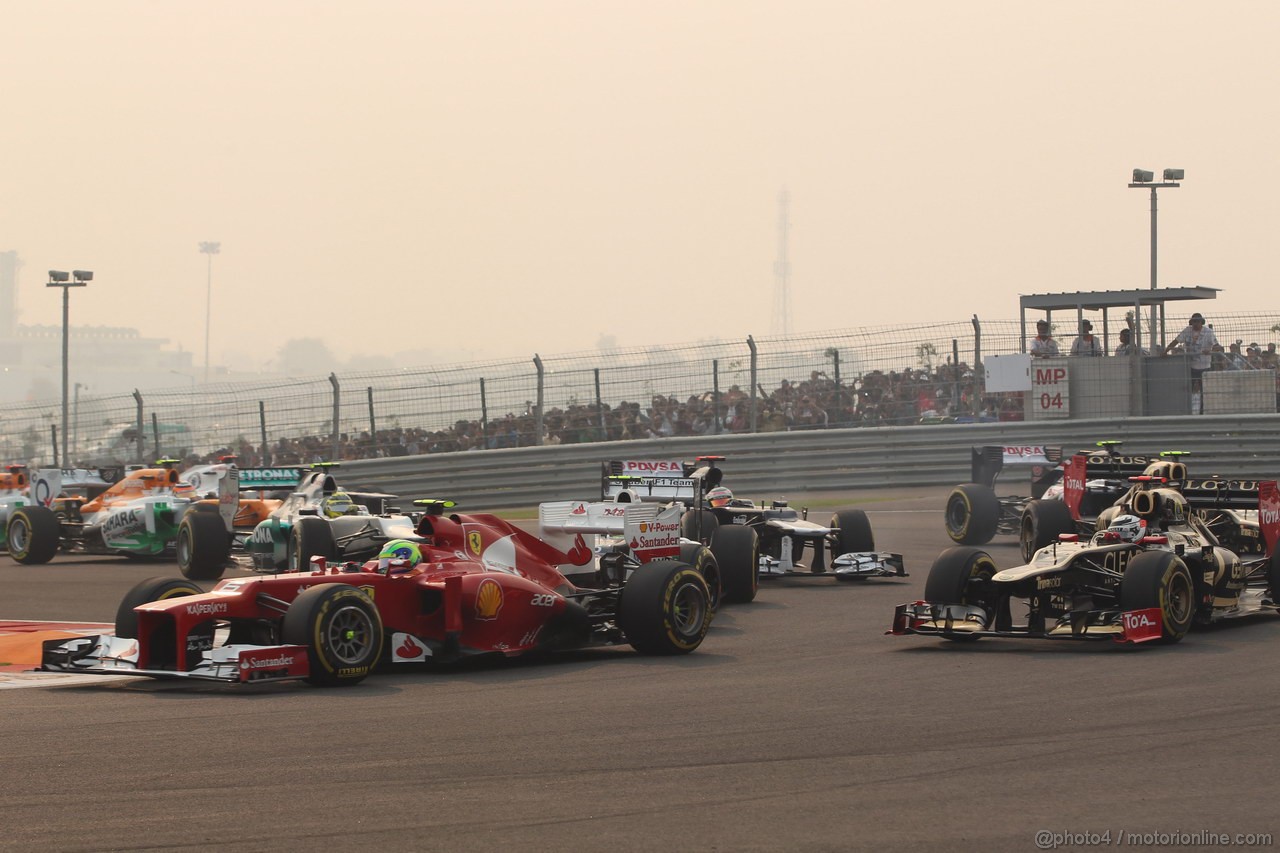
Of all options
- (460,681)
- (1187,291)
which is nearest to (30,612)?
(460,681)

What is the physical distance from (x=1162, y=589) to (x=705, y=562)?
13.8 feet

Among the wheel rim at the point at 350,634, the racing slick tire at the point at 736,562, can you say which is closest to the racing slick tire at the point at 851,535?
the racing slick tire at the point at 736,562

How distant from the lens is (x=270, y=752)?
24.2 ft

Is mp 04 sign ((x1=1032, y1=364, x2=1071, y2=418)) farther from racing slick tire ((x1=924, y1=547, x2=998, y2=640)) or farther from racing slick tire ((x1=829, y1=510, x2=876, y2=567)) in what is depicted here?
racing slick tire ((x1=924, y1=547, x2=998, y2=640))

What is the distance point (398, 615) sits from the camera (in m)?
10.5

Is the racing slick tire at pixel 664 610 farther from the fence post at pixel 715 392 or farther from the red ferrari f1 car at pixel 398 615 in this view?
the fence post at pixel 715 392

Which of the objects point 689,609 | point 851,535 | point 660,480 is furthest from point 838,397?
point 689,609

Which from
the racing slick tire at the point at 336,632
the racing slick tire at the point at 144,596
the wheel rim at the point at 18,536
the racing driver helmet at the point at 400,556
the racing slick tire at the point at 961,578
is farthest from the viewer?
the wheel rim at the point at 18,536

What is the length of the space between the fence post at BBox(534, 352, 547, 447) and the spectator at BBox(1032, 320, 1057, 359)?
807 cm

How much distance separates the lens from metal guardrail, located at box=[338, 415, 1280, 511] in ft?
79.5

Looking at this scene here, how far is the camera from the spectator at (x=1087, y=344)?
25.8 metres

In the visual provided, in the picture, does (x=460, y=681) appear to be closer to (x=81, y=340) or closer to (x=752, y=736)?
(x=752, y=736)

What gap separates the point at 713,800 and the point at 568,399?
1934cm

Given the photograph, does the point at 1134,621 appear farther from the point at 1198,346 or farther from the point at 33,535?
the point at 1198,346
